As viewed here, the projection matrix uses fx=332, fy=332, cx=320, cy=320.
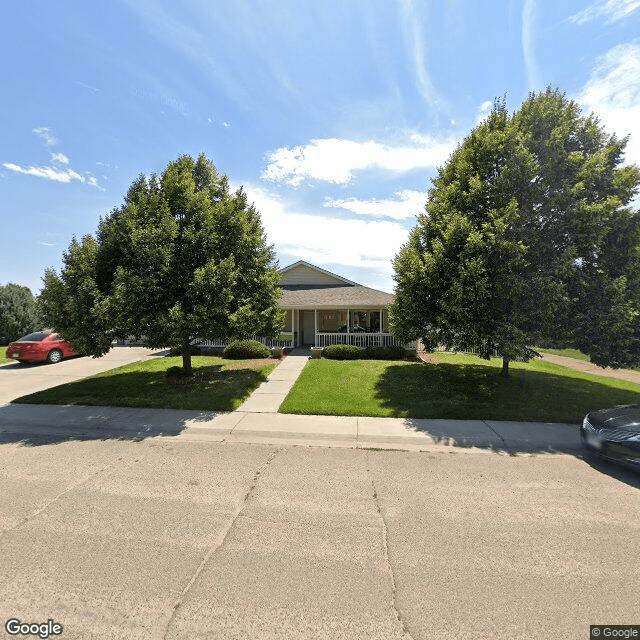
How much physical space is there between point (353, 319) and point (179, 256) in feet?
46.4

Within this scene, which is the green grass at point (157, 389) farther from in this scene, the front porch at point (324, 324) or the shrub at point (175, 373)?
the front porch at point (324, 324)

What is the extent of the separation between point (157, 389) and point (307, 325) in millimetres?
13007

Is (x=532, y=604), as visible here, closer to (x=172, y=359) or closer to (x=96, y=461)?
(x=96, y=461)

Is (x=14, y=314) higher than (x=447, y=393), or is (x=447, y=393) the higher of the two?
(x=14, y=314)

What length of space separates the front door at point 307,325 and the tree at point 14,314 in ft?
58.5

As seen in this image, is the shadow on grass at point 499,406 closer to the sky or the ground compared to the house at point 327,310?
closer to the ground

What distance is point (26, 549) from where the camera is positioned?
338 centimetres

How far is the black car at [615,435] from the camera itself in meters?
5.26

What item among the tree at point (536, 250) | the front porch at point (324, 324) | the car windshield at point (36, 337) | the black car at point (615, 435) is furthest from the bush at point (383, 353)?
the car windshield at point (36, 337)

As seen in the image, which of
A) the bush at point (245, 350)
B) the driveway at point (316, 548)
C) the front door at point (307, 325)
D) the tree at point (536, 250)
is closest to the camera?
the driveway at point (316, 548)

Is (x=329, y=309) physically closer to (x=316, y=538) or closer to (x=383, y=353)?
(x=383, y=353)

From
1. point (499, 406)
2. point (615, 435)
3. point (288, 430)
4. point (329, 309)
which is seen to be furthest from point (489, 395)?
point (329, 309)

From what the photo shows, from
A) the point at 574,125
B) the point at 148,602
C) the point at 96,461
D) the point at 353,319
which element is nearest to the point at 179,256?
the point at 96,461

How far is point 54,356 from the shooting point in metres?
16.1
